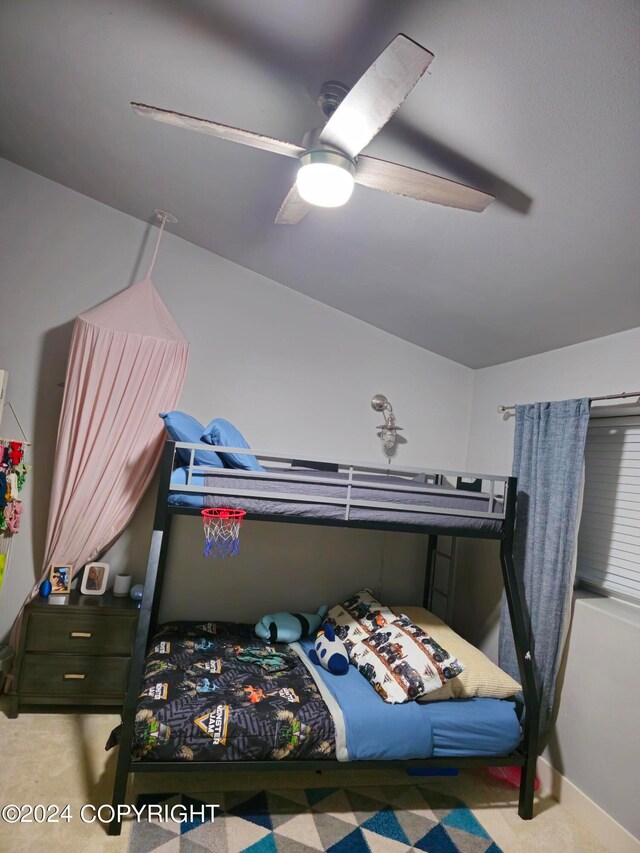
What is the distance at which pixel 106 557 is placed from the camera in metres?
3.20

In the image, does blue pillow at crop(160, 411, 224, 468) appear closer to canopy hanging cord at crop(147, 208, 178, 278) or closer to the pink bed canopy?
the pink bed canopy

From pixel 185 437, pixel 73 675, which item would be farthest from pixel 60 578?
pixel 185 437

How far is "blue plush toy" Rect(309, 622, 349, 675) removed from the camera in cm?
257

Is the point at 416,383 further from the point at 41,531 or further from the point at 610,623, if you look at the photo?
the point at 41,531

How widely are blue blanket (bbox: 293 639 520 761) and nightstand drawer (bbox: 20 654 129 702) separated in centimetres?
119

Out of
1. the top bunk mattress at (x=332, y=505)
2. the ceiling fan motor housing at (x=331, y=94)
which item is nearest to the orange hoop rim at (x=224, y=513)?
the top bunk mattress at (x=332, y=505)

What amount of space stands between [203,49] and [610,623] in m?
2.88

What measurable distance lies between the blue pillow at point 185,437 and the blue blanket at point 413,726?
1188 millimetres

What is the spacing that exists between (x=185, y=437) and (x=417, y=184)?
1.50 m

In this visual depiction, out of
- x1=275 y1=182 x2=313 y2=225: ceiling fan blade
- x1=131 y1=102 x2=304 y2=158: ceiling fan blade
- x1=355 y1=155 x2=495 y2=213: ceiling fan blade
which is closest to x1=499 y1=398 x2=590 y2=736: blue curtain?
x1=355 y1=155 x2=495 y2=213: ceiling fan blade

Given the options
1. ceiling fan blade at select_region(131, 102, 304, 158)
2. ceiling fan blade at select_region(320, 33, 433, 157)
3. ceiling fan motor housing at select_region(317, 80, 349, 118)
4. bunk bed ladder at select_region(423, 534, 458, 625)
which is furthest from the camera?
bunk bed ladder at select_region(423, 534, 458, 625)

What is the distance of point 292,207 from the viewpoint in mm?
1939

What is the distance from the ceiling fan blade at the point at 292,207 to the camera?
183 cm

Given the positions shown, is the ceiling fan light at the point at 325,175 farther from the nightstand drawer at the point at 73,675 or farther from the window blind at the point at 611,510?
the nightstand drawer at the point at 73,675
